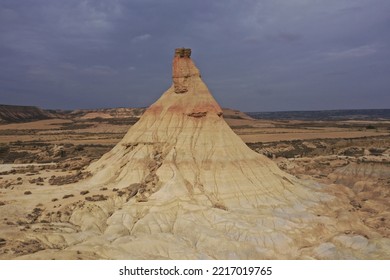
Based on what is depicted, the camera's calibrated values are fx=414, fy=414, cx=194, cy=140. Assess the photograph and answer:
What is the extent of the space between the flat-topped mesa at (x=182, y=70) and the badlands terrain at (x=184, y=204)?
0.31 feet

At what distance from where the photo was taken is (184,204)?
30.9 m

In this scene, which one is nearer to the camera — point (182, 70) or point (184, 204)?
point (184, 204)

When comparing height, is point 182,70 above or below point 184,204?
above

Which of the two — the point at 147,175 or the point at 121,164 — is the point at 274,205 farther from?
the point at 121,164

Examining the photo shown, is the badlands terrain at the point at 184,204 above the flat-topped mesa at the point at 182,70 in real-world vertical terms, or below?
below

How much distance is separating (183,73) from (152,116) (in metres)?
5.07

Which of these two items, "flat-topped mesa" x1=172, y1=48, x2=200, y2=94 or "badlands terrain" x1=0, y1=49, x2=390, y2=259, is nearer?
"badlands terrain" x1=0, y1=49, x2=390, y2=259

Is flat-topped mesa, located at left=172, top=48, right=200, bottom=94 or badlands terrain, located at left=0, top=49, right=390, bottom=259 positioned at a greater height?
flat-topped mesa, located at left=172, top=48, right=200, bottom=94

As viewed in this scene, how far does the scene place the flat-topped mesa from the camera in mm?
39031

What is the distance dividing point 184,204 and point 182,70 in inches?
549

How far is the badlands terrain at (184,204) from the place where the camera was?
25531 millimetres

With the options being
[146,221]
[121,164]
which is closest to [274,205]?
[146,221]

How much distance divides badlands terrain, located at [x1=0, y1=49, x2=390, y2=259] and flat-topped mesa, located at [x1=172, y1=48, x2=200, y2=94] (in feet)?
0.31
